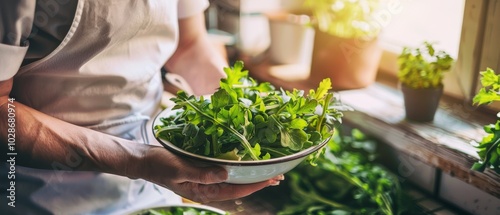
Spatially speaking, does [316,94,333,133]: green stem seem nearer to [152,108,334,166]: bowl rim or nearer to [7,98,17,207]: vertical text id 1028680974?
[152,108,334,166]: bowl rim

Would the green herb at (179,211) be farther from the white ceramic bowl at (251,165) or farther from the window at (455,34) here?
the window at (455,34)

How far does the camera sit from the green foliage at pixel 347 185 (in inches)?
47.1

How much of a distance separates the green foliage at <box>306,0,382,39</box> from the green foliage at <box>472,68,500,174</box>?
425 mm

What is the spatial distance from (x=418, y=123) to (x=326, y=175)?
0.23 meters

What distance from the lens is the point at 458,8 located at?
4.07ft

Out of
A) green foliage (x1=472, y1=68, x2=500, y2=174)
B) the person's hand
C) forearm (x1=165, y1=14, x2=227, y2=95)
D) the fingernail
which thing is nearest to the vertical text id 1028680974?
the person's hand

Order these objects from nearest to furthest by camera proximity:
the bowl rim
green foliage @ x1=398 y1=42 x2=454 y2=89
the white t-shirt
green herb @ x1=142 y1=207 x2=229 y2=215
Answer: the bowl rim, the white t-shirt, green herb @ x1=142 y1=207 x2=229 y2=215, green foliage @ x1=398 y1=42 x2=454 y2=89

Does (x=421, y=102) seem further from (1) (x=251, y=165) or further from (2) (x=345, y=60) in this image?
(1) (x=251, y=165)

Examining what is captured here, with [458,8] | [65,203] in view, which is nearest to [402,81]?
[458,8]

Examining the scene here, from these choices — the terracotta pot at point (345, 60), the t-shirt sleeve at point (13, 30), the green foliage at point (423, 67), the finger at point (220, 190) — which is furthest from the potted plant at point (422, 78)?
the t-shirt sleeve at point (13, 30)

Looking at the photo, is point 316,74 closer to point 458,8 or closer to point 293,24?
point 293,24

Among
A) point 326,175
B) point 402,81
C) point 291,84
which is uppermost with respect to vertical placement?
point 402,81

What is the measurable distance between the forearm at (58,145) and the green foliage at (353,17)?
63cm

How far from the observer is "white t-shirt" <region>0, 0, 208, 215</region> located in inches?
35.3
